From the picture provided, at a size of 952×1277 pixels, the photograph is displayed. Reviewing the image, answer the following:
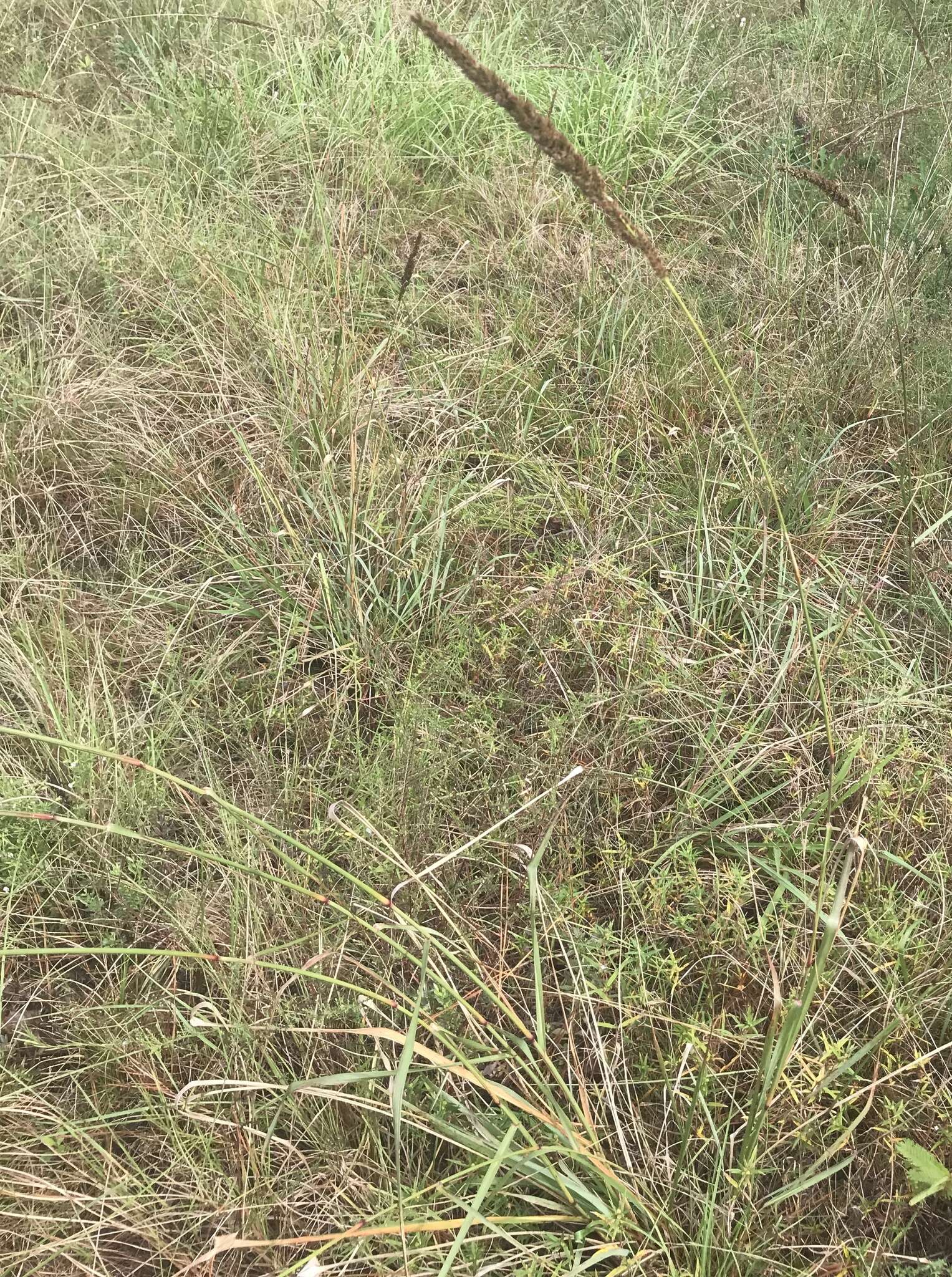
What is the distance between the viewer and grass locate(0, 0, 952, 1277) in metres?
1.13

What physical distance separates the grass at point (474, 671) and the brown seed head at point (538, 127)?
0.56 m

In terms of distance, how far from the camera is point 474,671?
5.41ft

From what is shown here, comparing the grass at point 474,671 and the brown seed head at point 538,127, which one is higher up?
the brown seed head at point 538,127

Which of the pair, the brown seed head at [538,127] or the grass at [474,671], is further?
the grass at [474,671]

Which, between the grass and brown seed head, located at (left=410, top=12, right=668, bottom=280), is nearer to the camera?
brown seed head, located at (left=410, top=12, right=668, bottom=280)

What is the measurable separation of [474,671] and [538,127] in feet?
3.23

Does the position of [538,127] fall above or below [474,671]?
above

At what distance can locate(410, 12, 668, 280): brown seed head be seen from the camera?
78cm

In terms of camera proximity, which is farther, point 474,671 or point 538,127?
point 474,671

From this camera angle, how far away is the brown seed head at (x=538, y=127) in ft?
2.56

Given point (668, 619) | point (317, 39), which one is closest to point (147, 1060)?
point (668, 619)

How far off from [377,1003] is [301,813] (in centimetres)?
37

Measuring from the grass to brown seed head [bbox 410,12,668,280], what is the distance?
558 millimetres

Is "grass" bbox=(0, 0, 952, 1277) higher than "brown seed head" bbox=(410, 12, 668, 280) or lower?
lower
